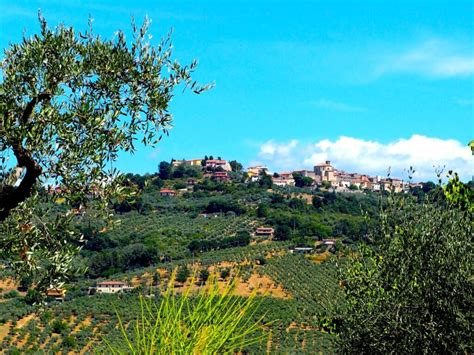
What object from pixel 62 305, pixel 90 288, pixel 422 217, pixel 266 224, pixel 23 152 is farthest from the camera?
pixel 266 224

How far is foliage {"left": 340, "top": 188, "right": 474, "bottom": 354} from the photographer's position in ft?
39.6

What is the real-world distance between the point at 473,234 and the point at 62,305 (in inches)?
3402

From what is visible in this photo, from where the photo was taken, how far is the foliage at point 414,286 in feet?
39.6

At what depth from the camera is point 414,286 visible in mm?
12641

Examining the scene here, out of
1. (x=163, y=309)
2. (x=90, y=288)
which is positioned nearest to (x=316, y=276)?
(x=90, y=288)

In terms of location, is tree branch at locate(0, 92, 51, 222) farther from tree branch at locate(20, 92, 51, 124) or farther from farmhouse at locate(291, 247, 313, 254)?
farmhouse at locate(291, 247, 313, 254)

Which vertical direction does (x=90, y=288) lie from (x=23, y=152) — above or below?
below

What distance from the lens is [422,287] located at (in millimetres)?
12445

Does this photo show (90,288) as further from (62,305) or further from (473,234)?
(473,234)

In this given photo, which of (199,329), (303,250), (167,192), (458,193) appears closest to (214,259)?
(303,250)

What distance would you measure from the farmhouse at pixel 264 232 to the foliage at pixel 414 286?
417 feet

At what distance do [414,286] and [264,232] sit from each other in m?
130

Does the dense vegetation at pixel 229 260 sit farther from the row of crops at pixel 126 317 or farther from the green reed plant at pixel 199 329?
the green reed plant at pixel 199 329

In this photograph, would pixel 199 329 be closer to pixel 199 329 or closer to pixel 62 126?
pixel 199 329
